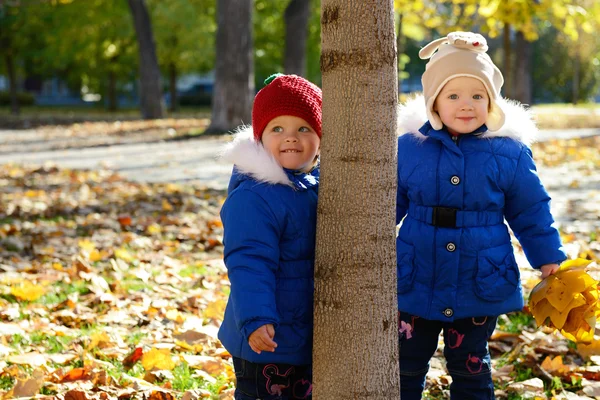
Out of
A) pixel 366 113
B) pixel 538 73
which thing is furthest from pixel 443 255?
pixel 538 73

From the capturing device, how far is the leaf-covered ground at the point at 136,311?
3.24m

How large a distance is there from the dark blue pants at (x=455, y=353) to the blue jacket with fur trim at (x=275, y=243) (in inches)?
19.1

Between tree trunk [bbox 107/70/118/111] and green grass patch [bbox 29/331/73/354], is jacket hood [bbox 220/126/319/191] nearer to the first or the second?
green grass patch [bbox 29/331/73/354]

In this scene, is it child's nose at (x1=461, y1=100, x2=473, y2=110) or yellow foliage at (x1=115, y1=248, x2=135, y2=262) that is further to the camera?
yellow foliage at (x1=115, y1=248, x2=135, y2=262)

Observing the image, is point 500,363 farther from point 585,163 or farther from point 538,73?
point 538,73

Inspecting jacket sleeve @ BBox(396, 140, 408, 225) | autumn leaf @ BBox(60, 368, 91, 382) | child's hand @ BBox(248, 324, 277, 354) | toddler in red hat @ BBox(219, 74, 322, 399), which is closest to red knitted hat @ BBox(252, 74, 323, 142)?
toddler in red hat @ BBox(219, 74, 322, 399)

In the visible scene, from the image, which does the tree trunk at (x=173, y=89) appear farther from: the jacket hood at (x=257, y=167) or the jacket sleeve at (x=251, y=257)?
the jacket sleeve at (x=251, y=257)

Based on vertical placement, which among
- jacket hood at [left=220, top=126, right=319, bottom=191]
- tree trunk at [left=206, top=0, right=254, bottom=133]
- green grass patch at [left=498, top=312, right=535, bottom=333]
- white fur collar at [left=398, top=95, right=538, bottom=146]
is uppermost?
tree trunk at [left=206, top=0, right=254, bottom=133]

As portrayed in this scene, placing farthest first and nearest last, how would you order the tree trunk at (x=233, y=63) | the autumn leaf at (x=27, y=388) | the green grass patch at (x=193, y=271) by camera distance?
the tree trunk at (x=233, y=63) < the green grass patch at (x=193, y=271) < the autumn leaf at (x=27, y=388)

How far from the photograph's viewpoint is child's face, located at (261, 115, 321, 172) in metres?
2.61

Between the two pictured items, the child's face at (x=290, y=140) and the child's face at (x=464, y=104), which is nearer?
the child's face at (x=290, y=140)

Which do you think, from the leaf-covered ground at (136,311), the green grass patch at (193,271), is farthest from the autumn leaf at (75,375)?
the green grass patch at (193,271)

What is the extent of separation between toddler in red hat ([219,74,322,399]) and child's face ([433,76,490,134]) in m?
0.50

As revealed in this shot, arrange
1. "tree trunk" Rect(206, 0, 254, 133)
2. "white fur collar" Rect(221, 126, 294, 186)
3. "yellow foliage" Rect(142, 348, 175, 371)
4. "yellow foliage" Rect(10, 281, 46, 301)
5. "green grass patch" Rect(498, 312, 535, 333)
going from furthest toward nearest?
"tree trunk" Rect(206, 0, 254, 133) → "yellow foliage" Rect(10, 281, 46, 301) → "green grass patch" Rect(498, 312, 535, 333) → "yellow foliage" Rect(142, 348, 175, 371) → "white fur collar" Rect(221, 126, 294, 186)
